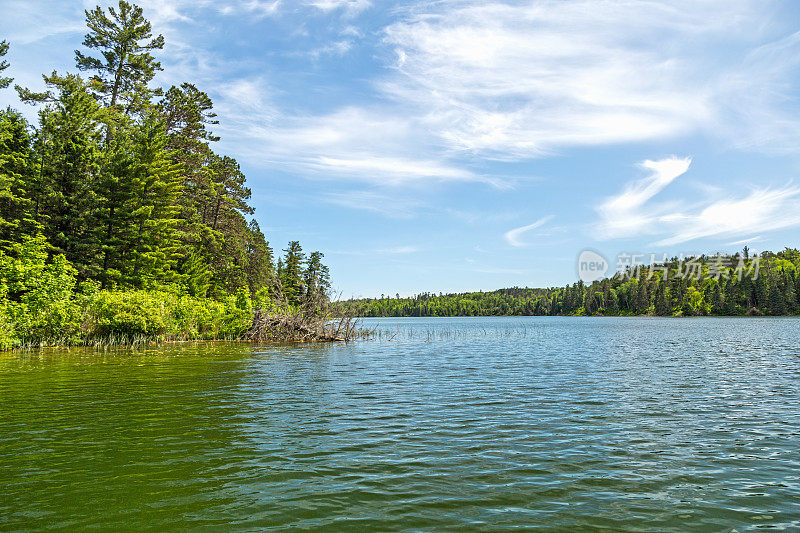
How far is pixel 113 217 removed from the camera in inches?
1662

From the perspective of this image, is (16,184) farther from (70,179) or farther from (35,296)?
(35,296)

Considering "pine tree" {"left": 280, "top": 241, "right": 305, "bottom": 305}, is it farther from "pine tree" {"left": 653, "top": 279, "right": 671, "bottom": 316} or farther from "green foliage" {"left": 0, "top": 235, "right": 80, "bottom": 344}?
"pine tree" {"left": 653, "top": 279, "right": 671, "bottom": 316}

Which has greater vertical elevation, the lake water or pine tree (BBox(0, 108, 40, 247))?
pine tree (BBox(0, 108, 40, 247))

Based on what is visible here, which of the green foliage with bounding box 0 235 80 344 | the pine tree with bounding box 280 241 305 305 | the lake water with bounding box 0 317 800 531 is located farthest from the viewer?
the pine tree with bounding box 280 241 305 305

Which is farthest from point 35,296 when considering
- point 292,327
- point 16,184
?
point 292,327

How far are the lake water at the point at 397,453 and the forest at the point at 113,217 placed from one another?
49.9 ft

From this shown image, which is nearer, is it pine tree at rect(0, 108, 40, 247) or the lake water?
the lake water

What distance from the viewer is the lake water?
670 cm

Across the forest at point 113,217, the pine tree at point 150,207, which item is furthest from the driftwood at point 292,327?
the pine tree at point 150,207

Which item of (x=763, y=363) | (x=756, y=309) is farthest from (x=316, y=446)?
(x=756, y=309)

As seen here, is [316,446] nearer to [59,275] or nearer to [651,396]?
[651,396]

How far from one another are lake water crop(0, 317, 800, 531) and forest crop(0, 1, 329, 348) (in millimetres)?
15203

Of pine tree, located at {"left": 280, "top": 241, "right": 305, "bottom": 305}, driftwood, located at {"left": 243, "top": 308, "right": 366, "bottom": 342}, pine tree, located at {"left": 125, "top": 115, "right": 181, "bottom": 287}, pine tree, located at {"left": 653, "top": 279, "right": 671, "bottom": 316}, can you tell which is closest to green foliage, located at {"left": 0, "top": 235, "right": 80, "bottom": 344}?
pine tree, located at {"left": 125, "top": 115, "right": 181, "bottom": 287}

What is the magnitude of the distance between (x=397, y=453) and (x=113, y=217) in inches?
1651
